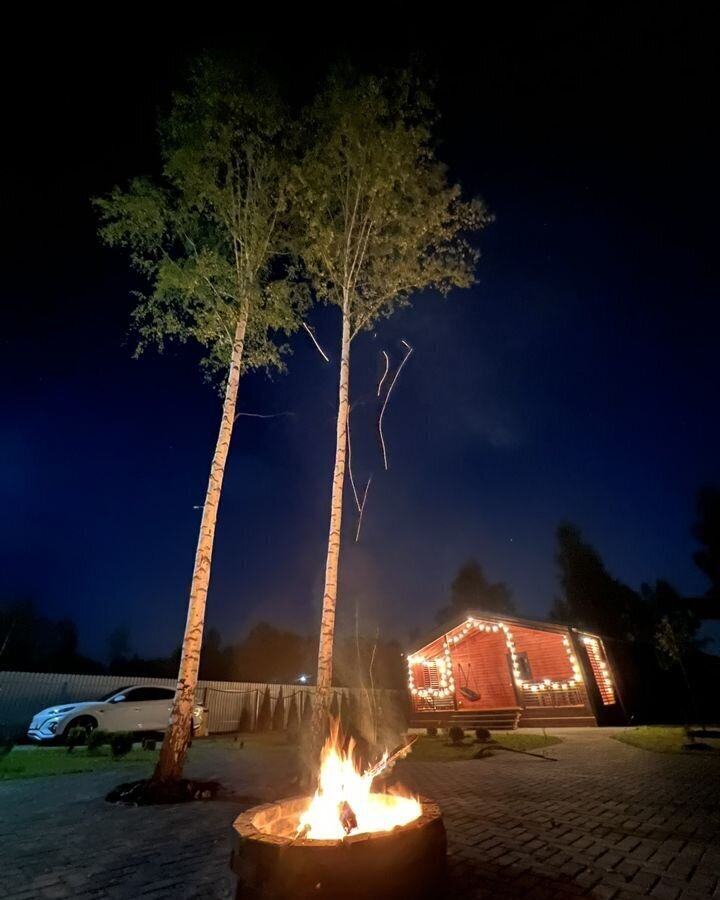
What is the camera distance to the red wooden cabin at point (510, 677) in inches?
705

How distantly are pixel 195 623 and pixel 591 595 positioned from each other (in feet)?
171

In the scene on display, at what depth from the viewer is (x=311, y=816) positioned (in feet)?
12.0

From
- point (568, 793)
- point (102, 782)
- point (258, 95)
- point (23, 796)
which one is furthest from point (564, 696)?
point (258, 95)

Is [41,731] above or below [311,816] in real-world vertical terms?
above

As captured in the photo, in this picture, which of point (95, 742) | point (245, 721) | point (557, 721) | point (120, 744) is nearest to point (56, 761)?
point (95, 742)

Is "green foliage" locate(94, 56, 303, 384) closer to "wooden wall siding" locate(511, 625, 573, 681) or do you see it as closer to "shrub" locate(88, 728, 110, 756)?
A: "shrub" locate(88, 728, 110, 756)

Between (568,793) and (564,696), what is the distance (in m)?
14.5

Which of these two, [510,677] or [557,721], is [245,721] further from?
[557,721]

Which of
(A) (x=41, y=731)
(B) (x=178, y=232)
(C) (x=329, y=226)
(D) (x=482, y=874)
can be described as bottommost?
(D) (x=482, y=874)

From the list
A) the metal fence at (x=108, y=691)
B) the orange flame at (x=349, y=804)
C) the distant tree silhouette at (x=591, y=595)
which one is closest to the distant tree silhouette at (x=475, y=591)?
the distant tree silhouette at (x=591, y=595)

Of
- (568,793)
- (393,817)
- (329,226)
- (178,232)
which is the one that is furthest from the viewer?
(329,226)

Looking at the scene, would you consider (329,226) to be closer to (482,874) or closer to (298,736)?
(482,874)

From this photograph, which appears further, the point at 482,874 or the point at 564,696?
the point at 564,696

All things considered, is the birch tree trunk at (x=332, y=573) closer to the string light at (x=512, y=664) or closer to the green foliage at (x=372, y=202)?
the green foliage at (x=372, y=202)
